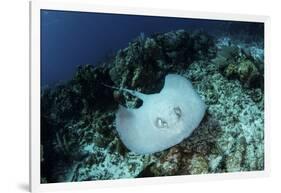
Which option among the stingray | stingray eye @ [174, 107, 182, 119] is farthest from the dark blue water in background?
stingray eye @ [174, 107, 182, 119]

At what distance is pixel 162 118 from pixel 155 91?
0.23 m

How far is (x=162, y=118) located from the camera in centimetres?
474

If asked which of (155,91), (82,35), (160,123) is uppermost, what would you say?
(82,35)

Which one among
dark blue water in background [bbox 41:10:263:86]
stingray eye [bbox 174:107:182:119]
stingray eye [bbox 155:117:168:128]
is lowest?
stingray eye [bbox 155:117:168:128]

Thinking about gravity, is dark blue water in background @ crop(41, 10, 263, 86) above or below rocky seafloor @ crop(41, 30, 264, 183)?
above

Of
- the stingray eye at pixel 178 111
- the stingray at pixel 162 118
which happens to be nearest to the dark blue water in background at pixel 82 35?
the stingray at pixel 162 118

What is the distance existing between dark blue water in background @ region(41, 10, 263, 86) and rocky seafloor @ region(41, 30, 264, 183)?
62 mm

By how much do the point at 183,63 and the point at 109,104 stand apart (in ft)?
2.40

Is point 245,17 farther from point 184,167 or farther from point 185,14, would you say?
point 184,167

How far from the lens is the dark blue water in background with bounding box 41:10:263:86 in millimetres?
4398

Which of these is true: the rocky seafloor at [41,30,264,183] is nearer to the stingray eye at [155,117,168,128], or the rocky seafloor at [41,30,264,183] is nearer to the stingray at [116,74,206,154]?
the stingray at [116,74,206,154]

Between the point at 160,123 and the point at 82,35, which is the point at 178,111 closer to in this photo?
the point at 160,123

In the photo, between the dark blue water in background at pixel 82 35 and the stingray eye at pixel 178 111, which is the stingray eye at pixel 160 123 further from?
the dark blue water in background at pixel 82 35

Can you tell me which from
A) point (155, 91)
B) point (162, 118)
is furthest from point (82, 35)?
point (162, 118)
